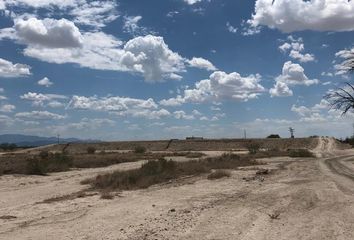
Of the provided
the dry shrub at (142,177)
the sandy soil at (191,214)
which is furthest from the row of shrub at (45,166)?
the sandy soil at (191,214)

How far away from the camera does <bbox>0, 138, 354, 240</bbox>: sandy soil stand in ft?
42.1

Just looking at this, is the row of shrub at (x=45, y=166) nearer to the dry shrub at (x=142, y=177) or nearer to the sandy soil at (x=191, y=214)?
the dry shrub at (x=142, y=177)

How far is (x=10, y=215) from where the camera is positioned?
16.7 meters

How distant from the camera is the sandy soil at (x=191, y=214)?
12.8 metres

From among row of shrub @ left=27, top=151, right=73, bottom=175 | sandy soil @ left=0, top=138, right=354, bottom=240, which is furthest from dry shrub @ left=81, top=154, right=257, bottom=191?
row of shrub @ left=27, top=151, right=73, bottom=175

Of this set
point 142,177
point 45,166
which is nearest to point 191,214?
point 142,177

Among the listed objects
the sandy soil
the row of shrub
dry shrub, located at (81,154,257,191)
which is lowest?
the sandy soil

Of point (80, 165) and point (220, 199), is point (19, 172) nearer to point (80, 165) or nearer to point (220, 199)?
point (80, 165)

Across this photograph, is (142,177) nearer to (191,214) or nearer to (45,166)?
(191,214)

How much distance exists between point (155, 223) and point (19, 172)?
27.3 m

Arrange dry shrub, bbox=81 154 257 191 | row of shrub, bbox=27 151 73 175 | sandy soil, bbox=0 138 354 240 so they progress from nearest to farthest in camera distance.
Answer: sandy soil, bbox=0 138 354 240 → dry shrub, bbox=81 154 257 191 → row of shrub, bbox=27 151 73 175

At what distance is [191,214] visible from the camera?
620 inches

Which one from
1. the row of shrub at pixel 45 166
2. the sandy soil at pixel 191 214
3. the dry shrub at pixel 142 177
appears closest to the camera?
the sandy soil at pixel 191 214

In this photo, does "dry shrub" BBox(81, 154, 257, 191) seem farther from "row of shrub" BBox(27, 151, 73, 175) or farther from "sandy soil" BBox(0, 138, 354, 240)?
"row of shrub" BBox(27, 151, 73, 175)
